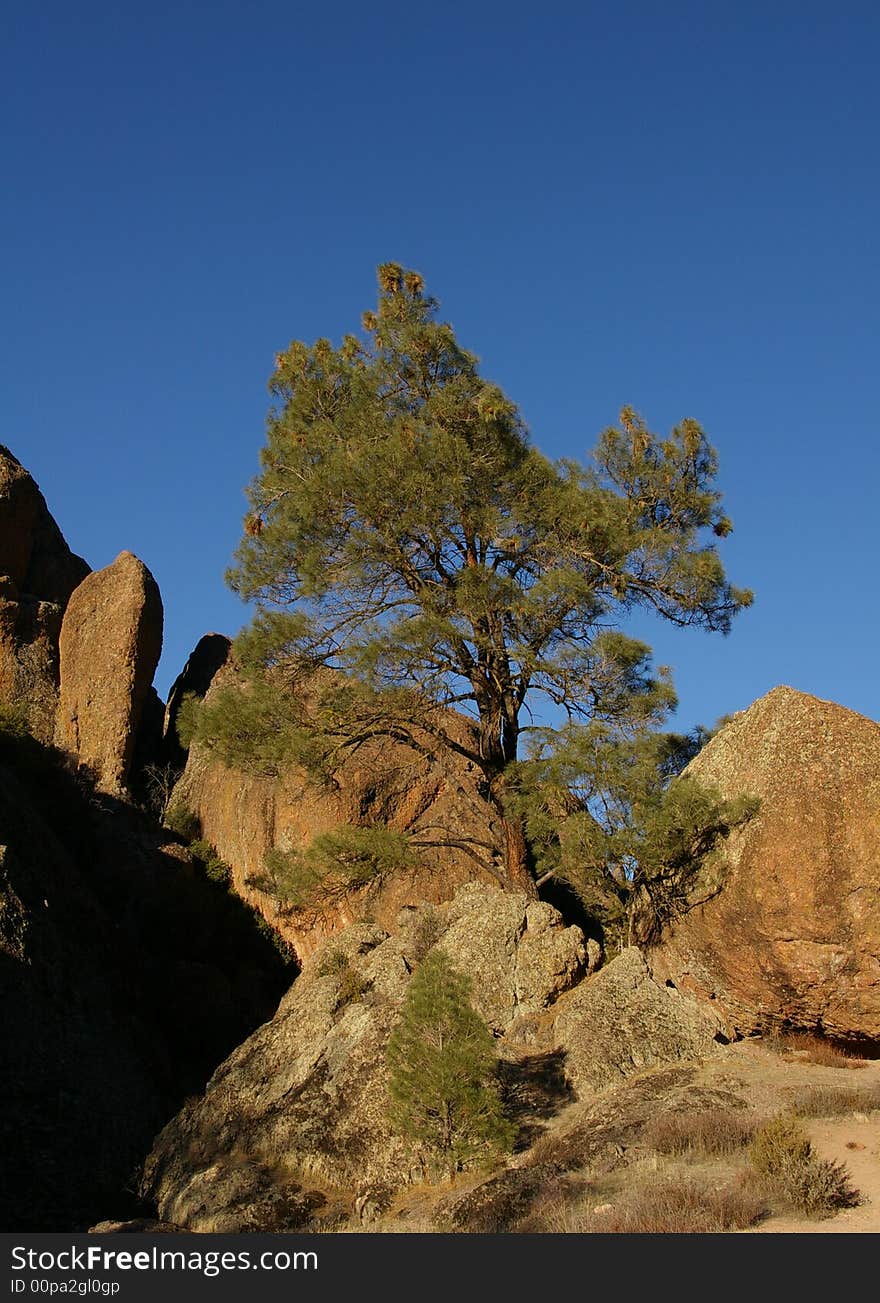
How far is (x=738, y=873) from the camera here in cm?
1592

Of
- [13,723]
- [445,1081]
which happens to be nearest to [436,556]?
[445,1081]

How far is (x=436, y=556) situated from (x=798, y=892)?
8978 millimetres

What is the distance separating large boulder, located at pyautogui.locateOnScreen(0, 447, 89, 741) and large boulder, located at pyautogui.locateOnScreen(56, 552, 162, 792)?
859 millimetres

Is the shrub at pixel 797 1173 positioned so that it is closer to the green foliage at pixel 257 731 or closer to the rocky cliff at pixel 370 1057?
the rocky cliff at pixel 370 1057

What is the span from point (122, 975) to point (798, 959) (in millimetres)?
13617

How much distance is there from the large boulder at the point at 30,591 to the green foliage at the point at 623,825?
18.6m

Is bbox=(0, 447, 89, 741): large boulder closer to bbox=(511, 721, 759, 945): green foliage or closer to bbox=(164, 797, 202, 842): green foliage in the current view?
bbox=(164, 797, 202, 842): green foliage

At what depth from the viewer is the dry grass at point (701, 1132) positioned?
12.3 meters

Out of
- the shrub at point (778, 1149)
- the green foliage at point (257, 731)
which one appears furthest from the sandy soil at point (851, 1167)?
the green foliage at point (257, 731)

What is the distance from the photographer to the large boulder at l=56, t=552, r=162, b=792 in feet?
100

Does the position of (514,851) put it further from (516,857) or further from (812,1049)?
(812,1049)

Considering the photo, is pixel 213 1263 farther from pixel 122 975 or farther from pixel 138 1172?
pixel 122 975

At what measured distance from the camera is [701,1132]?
12.6m

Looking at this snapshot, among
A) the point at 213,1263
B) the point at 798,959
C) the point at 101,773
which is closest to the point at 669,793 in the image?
the point at 798,959
